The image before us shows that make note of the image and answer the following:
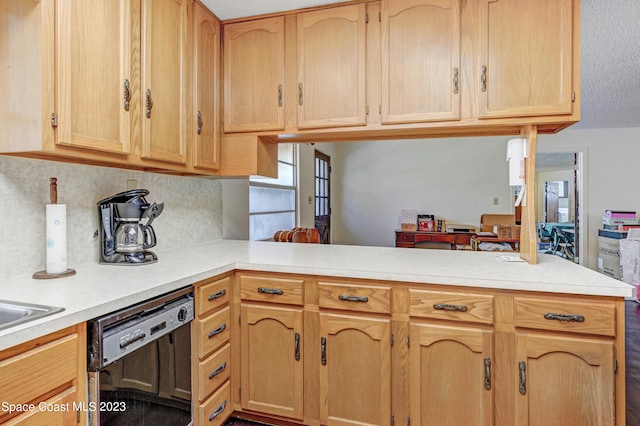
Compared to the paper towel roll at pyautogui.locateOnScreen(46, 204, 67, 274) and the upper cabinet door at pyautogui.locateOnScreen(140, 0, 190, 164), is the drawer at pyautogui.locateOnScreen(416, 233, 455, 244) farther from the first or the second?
the paper towel roll at pyautogui.locateOnScreen(46, 204, 67, 274)

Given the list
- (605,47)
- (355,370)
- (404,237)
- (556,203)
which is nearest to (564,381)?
(355,370)

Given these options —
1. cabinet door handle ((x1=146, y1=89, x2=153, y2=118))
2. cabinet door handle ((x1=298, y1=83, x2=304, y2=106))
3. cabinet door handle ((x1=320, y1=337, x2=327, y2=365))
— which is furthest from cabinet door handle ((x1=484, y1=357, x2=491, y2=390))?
cabinet door handle ((x1=146, y1=89, x2=153, y2=118))

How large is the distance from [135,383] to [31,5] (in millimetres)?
1376

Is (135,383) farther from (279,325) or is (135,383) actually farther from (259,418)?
(259,418)

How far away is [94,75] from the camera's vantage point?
1.31 metres

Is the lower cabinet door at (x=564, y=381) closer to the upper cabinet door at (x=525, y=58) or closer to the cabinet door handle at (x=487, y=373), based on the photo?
the cabinet door handle at (x=487, y=373)

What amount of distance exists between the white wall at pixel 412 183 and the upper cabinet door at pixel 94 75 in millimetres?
5492

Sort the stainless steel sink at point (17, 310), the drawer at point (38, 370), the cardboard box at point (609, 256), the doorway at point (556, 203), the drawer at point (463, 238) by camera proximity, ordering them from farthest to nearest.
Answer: the doorway at point (556, 203)
the drawer at point (463, 238)
the cardboard box at point (609, 256)
the stainless steel sink at point (17, 310)
the drawer at point (38, 370)

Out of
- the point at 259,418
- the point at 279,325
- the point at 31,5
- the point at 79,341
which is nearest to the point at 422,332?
the point at 279,325

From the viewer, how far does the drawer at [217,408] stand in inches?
59.3

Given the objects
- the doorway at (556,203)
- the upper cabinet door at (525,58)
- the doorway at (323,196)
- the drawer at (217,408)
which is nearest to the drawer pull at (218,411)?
the drawer at (217,408)

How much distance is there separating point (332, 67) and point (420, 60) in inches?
19.3

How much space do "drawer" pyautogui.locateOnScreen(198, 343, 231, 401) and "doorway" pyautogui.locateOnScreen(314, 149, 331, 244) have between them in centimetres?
395

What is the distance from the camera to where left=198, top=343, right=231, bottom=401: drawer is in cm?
150
